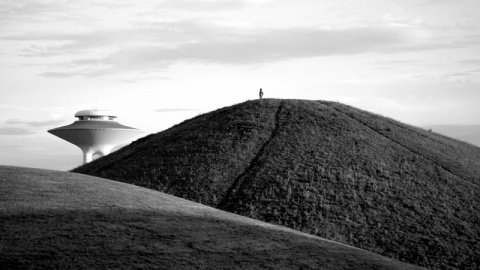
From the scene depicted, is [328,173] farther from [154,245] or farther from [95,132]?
[95,132]

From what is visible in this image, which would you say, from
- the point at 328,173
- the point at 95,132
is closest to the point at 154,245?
the point at 328,173

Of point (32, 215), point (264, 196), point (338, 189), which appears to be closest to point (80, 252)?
point (32, 215)

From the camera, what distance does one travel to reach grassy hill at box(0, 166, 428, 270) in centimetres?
1952

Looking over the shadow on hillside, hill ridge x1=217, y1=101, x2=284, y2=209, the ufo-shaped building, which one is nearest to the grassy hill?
the shadow on hillside

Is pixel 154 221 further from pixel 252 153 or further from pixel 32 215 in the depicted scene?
pixel 252 153

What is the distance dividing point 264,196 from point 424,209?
916 centimetres

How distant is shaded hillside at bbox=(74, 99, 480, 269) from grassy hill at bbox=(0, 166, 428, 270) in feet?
26.5

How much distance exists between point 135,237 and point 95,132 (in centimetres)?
5340

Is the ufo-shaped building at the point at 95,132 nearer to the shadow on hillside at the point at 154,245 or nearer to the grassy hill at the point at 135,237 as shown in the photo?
the grassy hill at the point at 135,237

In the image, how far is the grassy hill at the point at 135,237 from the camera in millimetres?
19516

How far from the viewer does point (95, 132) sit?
72.9 m


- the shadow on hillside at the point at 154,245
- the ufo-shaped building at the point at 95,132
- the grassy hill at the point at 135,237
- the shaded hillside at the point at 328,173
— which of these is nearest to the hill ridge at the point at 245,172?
the shaded hillside at the point at 328,173

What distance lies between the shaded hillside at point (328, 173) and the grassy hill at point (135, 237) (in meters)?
8.08

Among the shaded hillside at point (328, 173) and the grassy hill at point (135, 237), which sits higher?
the shaded hillside at point (328, 173)
